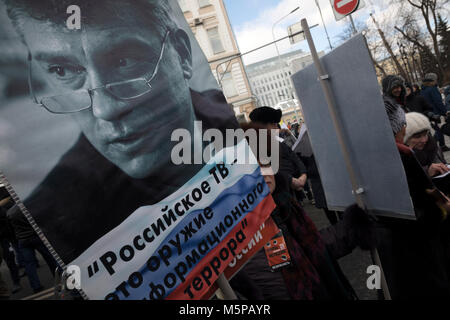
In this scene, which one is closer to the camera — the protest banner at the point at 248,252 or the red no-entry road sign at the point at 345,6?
the protest banner at the point at 248,252

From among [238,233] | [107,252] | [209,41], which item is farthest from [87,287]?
[209,41]

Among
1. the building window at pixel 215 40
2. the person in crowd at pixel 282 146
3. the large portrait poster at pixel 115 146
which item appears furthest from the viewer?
the building window at pixel 215 40

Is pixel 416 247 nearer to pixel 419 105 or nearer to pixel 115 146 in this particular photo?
pixel 115 146

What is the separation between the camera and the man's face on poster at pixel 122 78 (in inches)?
38.6

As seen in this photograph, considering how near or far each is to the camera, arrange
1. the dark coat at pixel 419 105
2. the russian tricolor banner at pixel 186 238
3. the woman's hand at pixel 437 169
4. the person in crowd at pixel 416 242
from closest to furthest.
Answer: the russian tricolor banner at pixel 186 238
the person in crowd at pixel 416 242
the woman's hand at pixel 437 169
the dark coat at pixel 419 105

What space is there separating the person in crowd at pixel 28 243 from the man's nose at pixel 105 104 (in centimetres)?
349

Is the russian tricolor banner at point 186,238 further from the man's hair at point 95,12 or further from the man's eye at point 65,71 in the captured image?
the man's hair at point 95,12

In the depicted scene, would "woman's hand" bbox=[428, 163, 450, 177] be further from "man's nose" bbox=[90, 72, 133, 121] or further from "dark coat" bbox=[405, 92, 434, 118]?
"dark coat" bbox=[405, 92, 434, 118]

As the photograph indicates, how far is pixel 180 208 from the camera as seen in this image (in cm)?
120

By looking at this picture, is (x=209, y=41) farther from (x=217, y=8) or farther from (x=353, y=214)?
(x=353, y=214)

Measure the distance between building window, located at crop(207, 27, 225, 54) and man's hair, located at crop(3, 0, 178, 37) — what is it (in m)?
27.5

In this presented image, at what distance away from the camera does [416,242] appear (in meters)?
2.12

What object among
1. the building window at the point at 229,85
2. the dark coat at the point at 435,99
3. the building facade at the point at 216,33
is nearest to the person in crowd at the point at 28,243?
the dark coat at the point at 435,99

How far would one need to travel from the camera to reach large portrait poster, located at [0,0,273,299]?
0.90 meters
